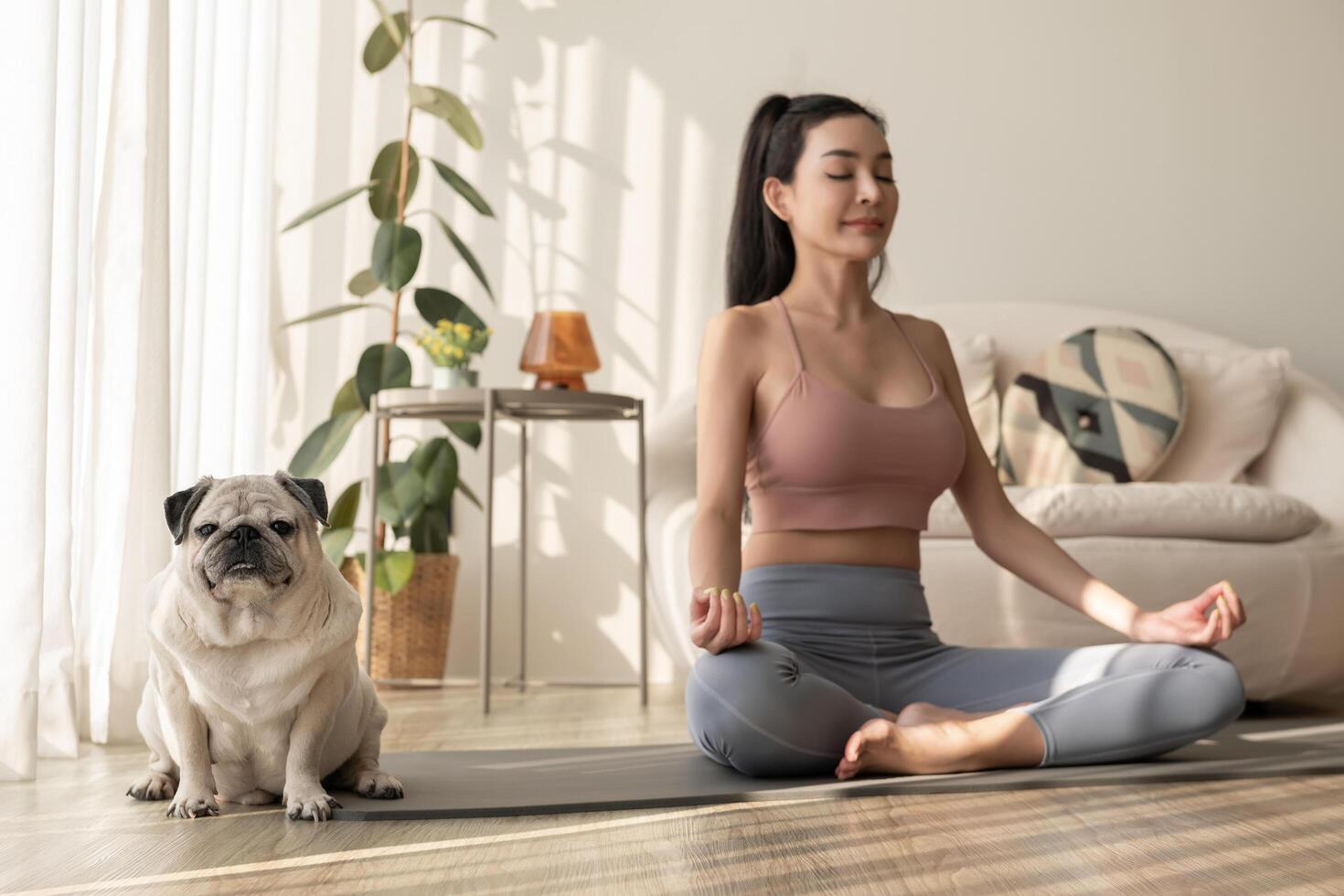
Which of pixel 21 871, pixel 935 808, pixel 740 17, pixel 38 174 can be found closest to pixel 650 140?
pixel 740 17

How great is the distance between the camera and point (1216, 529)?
2.50m

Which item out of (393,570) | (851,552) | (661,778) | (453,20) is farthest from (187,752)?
(453,20)

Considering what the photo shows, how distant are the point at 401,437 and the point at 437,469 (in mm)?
203

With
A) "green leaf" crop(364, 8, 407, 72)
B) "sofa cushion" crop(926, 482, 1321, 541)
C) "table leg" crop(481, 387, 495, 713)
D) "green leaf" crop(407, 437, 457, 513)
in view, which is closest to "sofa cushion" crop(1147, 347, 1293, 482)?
"sofa cushion" crop(926, 482, 1321, 541)

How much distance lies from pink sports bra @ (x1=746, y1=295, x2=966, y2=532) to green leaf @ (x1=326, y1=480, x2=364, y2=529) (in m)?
1.73

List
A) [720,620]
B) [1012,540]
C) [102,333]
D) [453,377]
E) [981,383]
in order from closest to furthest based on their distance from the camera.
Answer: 1. [720,620]
2. [1012,540]
3. [102,333]
4. [453,377]
5. [981,383]

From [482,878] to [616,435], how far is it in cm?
252

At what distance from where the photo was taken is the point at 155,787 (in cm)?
151

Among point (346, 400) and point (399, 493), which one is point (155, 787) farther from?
point (346, 400)

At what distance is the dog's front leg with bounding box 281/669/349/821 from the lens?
136cm

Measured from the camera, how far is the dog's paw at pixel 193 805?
53.8 inches

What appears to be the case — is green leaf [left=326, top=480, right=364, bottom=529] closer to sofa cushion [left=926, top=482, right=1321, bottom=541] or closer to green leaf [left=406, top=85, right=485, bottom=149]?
green leaf [left=406, top=85, right=485, bottom=149]

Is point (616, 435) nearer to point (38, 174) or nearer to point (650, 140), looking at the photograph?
point (650, 140)

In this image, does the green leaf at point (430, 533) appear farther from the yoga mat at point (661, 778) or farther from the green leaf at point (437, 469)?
the yoga mat at point (661, 778)
